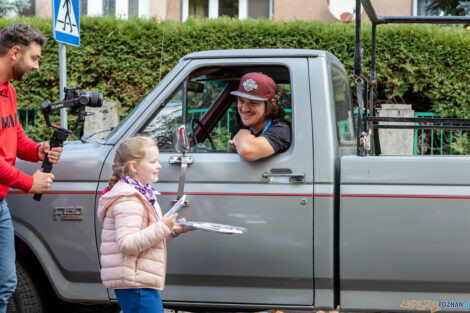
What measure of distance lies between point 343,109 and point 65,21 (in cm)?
310

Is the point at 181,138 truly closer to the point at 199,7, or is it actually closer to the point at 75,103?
the point at 75,103

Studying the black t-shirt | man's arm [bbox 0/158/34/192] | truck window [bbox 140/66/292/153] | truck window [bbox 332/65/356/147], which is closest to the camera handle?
man's arm [bbox 0/158/34/192]

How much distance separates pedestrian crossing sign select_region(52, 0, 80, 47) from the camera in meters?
5.24

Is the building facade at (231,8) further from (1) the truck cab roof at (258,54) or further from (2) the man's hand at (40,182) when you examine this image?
(2) the man's hand at (40,182)

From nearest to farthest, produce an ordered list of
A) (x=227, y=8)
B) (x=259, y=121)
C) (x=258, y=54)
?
(x=258, y=54), (x=259, y=121), (x=227, y=8)

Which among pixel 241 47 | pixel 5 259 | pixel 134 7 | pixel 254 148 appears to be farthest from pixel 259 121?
pixel 134 7

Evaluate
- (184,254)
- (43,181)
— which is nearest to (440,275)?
(184,254)

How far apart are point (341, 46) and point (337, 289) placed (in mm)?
5630

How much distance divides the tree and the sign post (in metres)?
5.83

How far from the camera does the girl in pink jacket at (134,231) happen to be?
2.54 meters

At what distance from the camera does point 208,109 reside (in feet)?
12.8

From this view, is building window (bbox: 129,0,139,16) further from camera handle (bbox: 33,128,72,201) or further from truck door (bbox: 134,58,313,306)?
camera handle (bbox: 33,128,72,201)

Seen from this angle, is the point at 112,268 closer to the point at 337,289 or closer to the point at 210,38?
the point at 337,289

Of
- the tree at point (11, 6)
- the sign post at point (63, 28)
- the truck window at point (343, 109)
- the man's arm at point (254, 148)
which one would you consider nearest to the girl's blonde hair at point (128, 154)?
the man's arm at point (254, 148)
